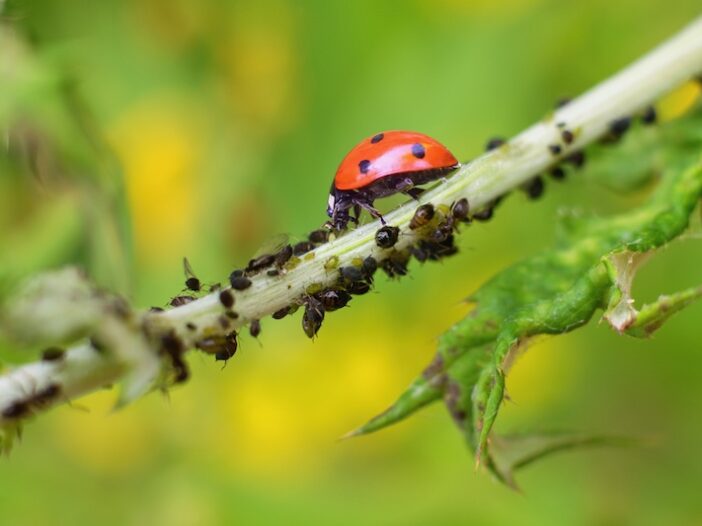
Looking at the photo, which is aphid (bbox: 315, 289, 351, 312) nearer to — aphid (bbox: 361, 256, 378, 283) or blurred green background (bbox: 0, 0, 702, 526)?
aphid (bbox: 361, 256, 378, 283)

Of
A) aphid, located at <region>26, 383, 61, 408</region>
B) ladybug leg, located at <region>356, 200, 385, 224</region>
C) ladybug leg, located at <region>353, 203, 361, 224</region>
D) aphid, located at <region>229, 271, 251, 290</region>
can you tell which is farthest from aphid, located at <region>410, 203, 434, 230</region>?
aphid, located at <region>26, 383, 61, 408</region>

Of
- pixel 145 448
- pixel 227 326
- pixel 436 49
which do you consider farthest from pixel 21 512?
pixel 436 49

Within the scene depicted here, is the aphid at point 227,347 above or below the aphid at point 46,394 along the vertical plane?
below

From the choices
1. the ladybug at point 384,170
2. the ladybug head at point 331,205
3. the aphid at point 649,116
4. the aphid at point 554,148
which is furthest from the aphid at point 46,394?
the aphid at point 649,116

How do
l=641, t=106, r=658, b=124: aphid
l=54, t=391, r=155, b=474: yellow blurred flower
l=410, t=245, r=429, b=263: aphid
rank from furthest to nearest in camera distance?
l=54, t=391, r=155, b=474: yellow blurred flower
l=641, t=106, r=658, b=124: aphid
l=410, t=245, r=429, b=263: aphid

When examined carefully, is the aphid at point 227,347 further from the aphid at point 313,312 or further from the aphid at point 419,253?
the aphid at point 419,253

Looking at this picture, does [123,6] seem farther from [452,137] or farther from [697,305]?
[697,305]
